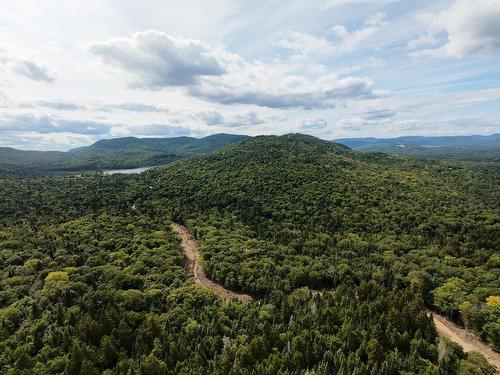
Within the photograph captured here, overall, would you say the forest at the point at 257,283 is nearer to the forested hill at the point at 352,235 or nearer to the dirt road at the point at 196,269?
the forested hill at the point at 352,235

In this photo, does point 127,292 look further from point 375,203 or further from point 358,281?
point 375,203

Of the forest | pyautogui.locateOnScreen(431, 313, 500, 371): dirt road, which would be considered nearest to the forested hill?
the forest

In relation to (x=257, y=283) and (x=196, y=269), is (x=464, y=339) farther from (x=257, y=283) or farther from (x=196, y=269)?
(x=196, y=269)

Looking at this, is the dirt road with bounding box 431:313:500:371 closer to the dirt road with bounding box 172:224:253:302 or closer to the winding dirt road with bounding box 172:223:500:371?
the winding dirt road with bounding box 172:223:500:371

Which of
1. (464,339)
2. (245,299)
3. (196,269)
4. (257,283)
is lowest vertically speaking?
(464,339)

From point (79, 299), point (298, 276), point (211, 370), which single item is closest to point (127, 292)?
point (79, 299)

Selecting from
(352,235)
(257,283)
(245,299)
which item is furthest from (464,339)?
(245,299)

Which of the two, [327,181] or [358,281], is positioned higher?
[327,181]
